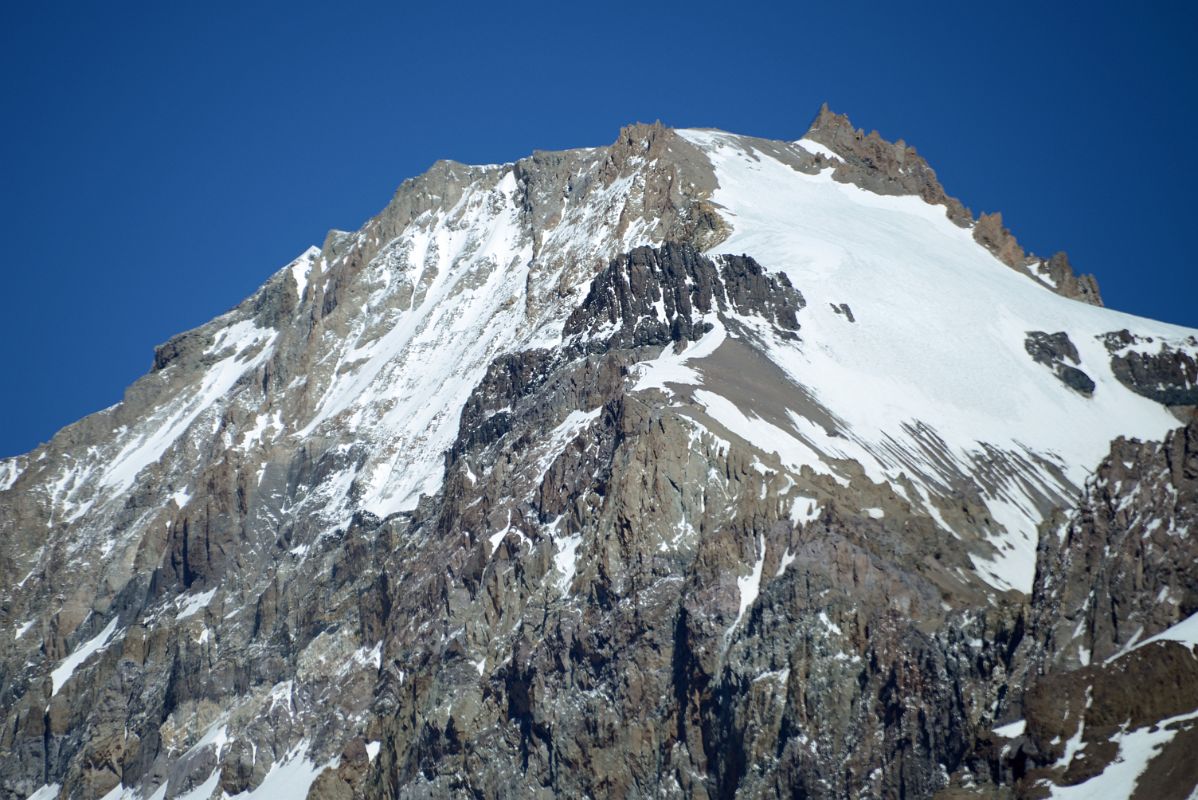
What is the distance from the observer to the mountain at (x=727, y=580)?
10581 centimetres

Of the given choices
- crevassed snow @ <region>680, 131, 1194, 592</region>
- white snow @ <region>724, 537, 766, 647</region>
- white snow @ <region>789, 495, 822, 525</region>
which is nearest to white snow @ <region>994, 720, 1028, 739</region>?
white snow @ <region>724, 537, 766, 647</region>

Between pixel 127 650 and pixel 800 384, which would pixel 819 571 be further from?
pixel 127 650

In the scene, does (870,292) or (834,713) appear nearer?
(834,713)

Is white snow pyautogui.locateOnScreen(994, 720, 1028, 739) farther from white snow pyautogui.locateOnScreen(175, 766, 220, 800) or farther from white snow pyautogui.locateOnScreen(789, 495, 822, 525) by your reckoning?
white snow pyautogui.locateOnScreen(175, 766, 220, 800)

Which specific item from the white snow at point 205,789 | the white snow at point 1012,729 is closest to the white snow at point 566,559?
the white snow at point 205,789

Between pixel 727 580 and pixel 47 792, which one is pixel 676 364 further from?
pixel 47 792

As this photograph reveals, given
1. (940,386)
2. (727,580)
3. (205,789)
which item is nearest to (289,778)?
(205,789)

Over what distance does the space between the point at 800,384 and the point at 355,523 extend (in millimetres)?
42978

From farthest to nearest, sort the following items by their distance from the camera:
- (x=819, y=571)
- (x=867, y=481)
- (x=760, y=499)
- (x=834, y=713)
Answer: (x=867, y=481), (x=760, y=499), (x=819, y=571), (x=834, y=713)

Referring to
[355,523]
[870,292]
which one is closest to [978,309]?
[870,292]

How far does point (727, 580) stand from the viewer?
127812 mm

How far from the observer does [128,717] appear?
7530 inches

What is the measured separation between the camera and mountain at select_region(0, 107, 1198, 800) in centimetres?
10581

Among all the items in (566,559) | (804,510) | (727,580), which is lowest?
(727,580)
